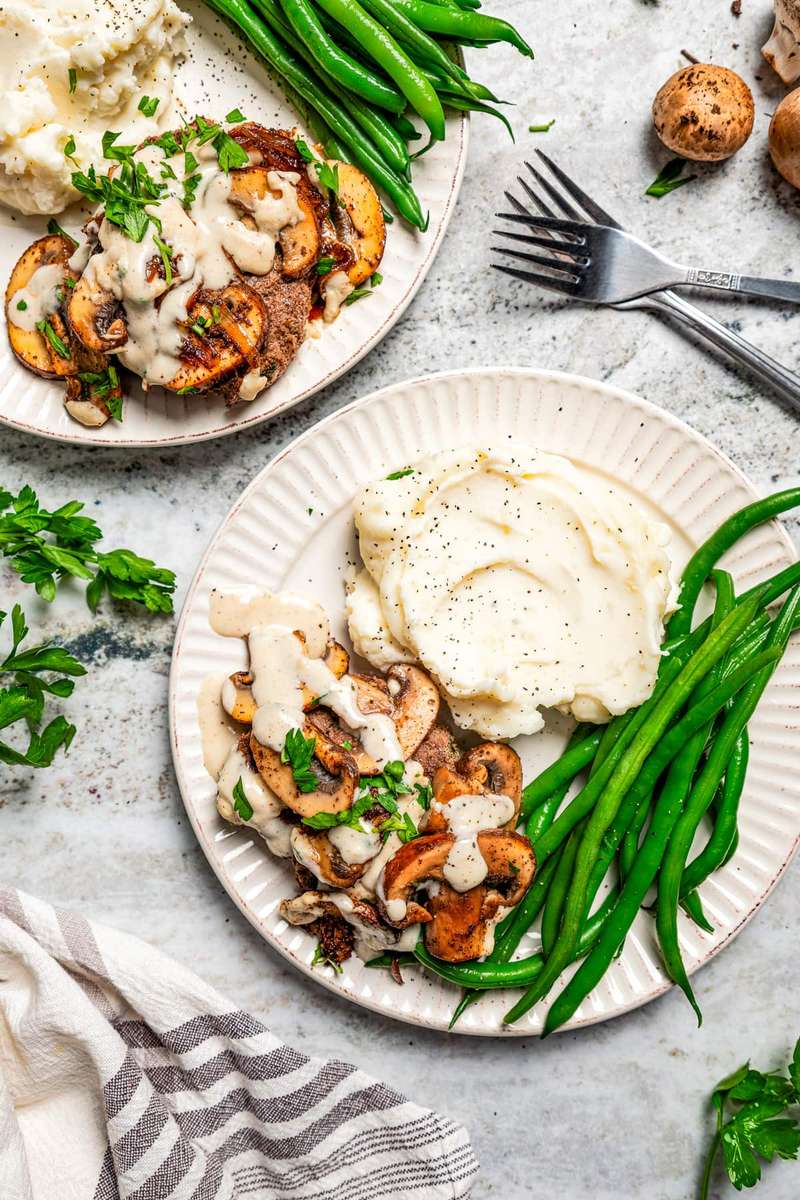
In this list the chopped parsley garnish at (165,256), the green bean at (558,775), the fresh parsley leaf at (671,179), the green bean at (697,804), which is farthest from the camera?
the fresh parsley leaf at (671,179)

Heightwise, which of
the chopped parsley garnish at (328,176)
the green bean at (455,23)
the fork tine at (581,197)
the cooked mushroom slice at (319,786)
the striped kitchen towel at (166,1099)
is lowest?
the striped kitchen towel at (166,1099)

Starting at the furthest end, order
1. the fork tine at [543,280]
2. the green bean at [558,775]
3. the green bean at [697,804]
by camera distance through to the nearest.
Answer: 1. the fork tine at [543,280]
2. the green bean at [558,775]
3. the green bean at [697,804]

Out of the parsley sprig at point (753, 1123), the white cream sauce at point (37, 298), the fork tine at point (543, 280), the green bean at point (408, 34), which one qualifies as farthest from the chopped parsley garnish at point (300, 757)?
the green bean at point (408, 34)

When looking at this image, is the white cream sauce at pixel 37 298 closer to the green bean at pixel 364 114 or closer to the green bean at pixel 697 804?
the green bean at pixel 364 114

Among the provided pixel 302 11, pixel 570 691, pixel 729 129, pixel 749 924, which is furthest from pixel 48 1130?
pixel 729 129

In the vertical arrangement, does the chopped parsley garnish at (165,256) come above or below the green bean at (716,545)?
below

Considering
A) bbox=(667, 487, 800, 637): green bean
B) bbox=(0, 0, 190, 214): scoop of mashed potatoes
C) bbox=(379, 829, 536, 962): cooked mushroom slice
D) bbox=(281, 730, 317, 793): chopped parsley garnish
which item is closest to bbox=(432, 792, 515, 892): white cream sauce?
bbox=(379, 829, 536, 962): cooked mushroom slice

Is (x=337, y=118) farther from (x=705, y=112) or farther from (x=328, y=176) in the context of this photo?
(x=705, y=112)
